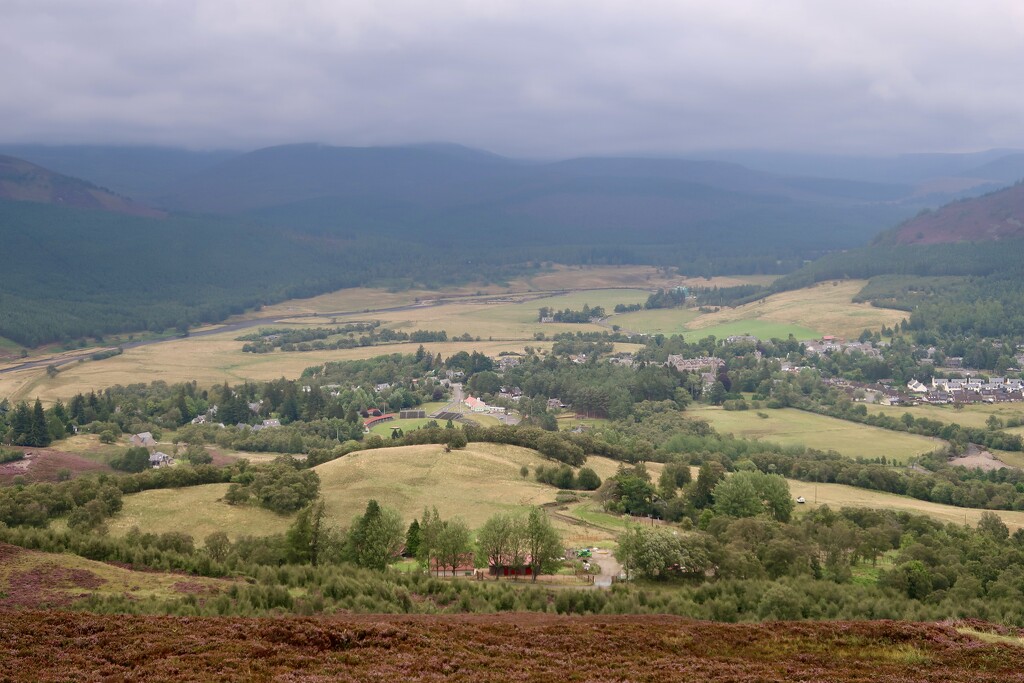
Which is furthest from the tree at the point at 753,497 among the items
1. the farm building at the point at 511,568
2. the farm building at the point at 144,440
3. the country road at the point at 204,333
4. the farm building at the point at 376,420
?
the country road at the point at 204,333

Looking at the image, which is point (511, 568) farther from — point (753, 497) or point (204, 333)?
point (204, 333)

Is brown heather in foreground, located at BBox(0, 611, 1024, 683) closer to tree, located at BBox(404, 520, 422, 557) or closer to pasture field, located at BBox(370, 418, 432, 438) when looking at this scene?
tree, located at BBox(404, 520, 422, 557)

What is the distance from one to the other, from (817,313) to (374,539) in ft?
415

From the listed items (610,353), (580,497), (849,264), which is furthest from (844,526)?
(849,264)

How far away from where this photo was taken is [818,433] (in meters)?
87.3

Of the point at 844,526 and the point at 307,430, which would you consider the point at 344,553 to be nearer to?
the point at 844,526

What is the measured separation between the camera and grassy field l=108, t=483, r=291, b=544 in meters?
47.9

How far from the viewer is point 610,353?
131 m

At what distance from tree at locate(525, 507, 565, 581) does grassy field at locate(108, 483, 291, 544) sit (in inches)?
534

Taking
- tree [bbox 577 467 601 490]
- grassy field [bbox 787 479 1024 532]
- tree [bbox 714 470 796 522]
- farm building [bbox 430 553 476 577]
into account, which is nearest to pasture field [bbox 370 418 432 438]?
tree [bbox 577 467 601 490]

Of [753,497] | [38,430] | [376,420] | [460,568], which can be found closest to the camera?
[460,568]

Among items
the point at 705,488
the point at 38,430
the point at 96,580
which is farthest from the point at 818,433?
the point at 96,580

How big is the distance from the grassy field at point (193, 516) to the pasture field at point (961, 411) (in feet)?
214

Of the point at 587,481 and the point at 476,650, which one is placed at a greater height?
the point at 476,650
